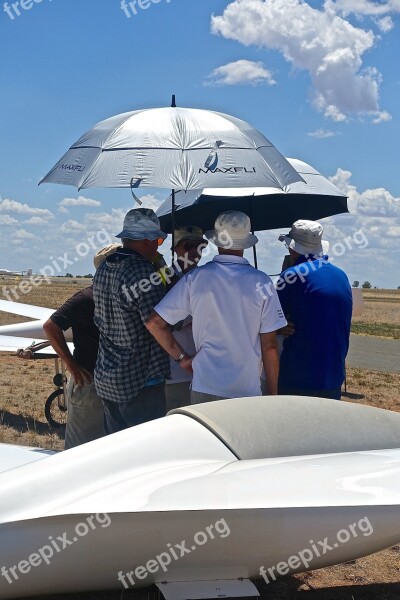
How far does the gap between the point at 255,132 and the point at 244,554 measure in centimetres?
275

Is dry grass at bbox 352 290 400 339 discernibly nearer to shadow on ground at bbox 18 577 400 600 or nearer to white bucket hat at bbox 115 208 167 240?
shadow on ground at bbox 18 577 400 600

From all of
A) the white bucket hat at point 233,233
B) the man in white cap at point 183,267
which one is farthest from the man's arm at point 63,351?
the white bucket hat at point 233,233

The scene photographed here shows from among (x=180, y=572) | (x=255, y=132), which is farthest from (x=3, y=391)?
(x=180, y=572)

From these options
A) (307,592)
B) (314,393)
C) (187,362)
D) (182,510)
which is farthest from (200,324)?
(307,592)

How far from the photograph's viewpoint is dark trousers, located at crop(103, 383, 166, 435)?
4.26 meters

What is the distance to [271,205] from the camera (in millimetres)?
6562

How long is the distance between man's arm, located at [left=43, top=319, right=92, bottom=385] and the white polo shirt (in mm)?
882

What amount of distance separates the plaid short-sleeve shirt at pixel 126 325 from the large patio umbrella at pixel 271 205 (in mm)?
1898

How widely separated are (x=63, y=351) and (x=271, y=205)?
2.62m

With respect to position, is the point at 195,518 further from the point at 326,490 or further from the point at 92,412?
the point at 92,412

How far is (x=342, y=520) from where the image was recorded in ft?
11.5

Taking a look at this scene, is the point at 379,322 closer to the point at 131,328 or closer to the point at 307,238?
the point at 307,238

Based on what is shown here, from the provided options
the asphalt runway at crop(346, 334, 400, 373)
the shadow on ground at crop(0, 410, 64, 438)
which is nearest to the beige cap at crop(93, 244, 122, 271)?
the shadow on ground at crop(0, 410, 64, 438)

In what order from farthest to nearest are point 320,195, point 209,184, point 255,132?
1. point 320,195
2. point 255,132
3. point 209,184
